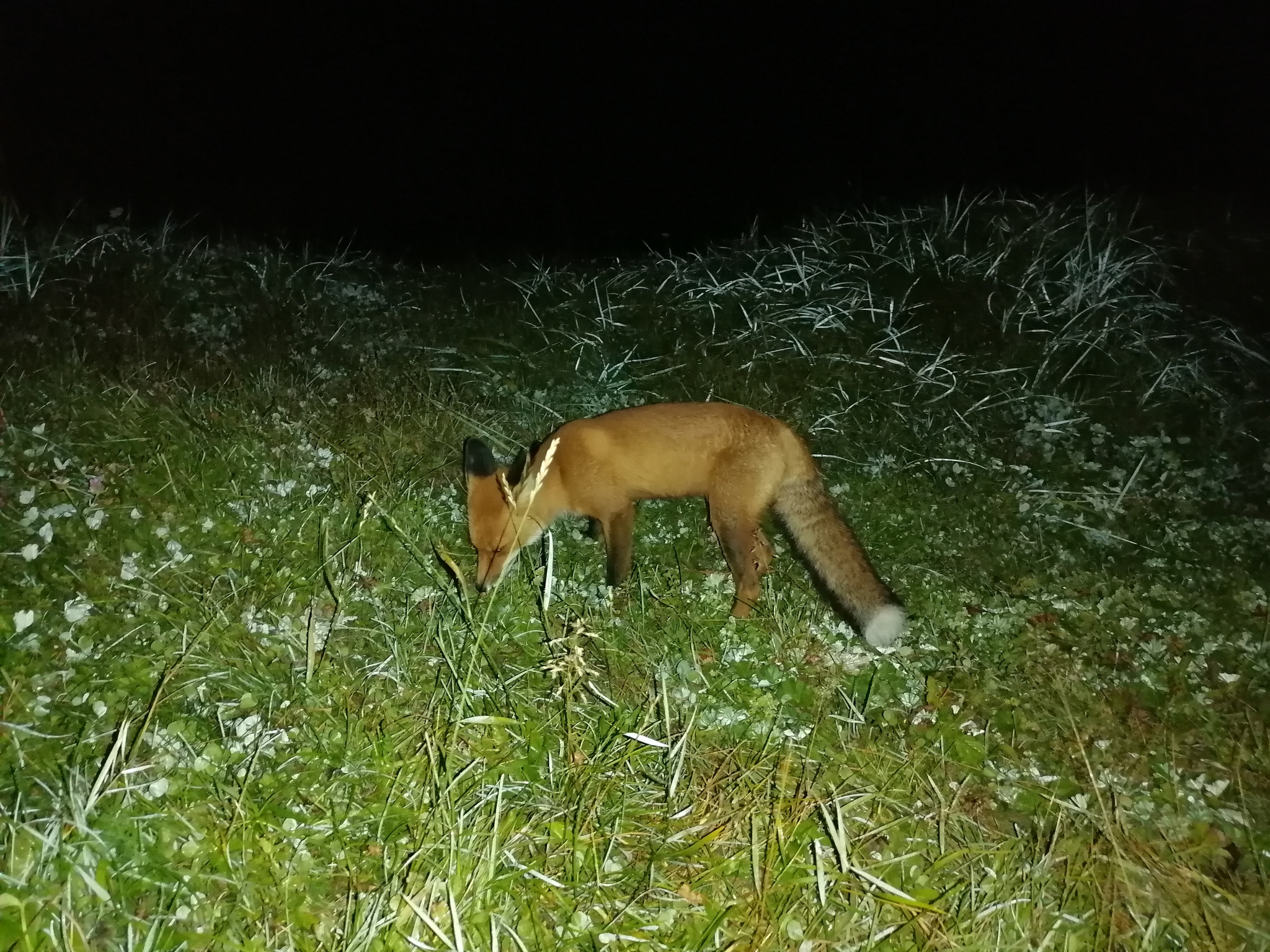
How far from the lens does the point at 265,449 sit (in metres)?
4.05

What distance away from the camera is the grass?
2.17 m

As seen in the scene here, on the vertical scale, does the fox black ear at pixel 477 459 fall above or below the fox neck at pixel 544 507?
above

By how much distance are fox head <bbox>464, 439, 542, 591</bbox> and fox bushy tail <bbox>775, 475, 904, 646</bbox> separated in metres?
1.22

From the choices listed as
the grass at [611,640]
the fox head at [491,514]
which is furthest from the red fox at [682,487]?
the grass at [611,640]

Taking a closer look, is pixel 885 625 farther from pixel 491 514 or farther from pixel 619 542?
pixel 491 514

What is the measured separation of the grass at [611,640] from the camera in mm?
2170

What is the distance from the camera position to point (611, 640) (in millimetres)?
3178

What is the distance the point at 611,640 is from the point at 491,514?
75 centimetres

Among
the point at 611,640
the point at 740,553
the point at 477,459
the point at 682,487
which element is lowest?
the point at 611,640

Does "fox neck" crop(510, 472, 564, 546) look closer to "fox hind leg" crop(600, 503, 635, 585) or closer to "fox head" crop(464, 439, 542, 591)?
"fox head" crop(464, 439, 542, 591)

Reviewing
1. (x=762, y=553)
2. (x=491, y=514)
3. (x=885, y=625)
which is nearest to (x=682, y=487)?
(x=762, y=553)

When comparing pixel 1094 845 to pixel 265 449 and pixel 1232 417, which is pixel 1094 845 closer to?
pixel 1232 417

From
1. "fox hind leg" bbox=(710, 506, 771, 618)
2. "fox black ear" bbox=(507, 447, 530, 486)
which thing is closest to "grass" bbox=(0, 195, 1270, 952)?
"fox hind leg" bbox=(710, 506, 771, 618)

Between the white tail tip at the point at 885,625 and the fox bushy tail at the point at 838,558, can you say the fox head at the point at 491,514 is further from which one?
the white tail tip at the point at 885,625
